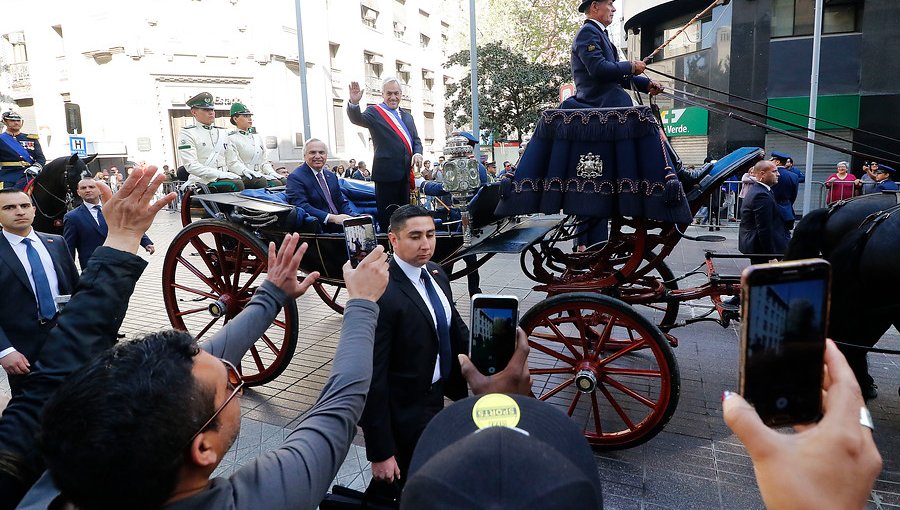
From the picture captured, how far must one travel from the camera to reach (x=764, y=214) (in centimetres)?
578

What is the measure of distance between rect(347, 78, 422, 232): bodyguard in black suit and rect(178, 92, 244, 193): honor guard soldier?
144cm

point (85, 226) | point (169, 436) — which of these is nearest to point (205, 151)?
point (85, 226)

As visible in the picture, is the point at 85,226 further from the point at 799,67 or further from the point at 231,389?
the point at 799,67

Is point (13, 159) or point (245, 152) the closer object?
Result: point (245, 152)

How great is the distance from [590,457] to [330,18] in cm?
2828

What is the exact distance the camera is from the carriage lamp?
3.79 m

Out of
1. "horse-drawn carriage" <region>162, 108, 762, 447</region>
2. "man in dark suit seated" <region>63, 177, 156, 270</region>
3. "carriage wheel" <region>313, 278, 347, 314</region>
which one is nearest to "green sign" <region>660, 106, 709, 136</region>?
"carriage wheel" <region>313, 278, 347, 314</region>

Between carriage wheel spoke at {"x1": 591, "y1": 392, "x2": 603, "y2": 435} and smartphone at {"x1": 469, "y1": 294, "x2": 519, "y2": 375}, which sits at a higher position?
smartphone at {"x1": 469, "y1": 294, "x2": 519, "y2": 375}

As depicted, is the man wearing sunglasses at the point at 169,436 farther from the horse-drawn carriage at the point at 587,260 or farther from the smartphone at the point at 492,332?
the horse-drawn carriage at the point at 587,260

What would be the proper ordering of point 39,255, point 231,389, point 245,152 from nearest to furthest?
point 231,389 → point 39,255 → point 245,152

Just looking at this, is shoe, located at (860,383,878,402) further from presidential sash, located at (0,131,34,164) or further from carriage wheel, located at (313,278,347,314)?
presidential sash, located at (0,131,34,164)

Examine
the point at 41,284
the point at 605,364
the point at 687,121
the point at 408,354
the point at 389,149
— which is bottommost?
the point at 605,364

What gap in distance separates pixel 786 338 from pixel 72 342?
1.58 meters

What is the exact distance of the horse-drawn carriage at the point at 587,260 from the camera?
3174 mm
